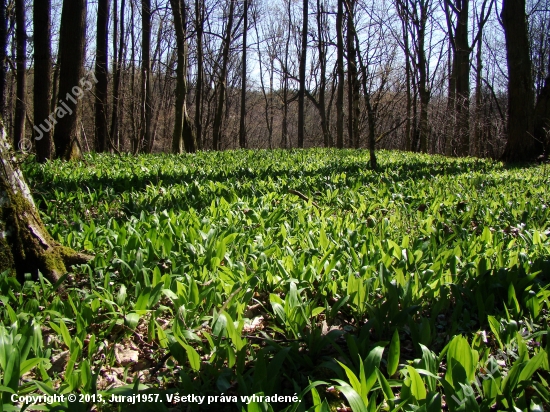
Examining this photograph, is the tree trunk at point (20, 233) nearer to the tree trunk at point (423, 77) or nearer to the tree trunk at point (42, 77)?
the tree trunk at point (42, 77)

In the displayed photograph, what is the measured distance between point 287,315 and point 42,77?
26.9 feet

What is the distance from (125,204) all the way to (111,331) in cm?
239

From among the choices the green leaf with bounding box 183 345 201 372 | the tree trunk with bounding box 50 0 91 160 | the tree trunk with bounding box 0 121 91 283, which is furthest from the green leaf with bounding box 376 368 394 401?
the tree trunk with bounding box 50 0 91 160

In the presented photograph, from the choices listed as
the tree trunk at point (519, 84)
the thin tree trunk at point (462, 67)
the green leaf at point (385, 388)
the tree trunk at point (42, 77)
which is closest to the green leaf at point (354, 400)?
the green leaf at point (385, 388)

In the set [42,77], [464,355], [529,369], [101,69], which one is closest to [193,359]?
[464,355]

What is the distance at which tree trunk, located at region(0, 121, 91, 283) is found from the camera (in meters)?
2.35

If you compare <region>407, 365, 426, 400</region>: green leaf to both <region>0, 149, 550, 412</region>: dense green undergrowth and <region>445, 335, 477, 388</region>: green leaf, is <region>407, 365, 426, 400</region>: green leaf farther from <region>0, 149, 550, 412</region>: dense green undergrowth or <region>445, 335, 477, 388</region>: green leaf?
<region>445, 335, 477, 388</region>: green leaf

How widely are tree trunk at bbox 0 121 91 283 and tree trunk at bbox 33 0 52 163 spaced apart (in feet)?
18.3

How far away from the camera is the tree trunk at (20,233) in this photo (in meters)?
2.35

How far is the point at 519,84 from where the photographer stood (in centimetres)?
1041

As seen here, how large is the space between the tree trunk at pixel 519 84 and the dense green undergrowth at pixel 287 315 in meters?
7.55

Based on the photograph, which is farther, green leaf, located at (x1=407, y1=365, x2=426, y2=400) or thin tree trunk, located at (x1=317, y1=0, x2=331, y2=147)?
thin tree trunk, located at (x1=317, y1=0, x2=331, y2=147)

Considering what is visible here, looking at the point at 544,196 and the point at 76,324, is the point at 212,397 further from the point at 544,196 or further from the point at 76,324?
the point at 544,196

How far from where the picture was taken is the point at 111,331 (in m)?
2.04
